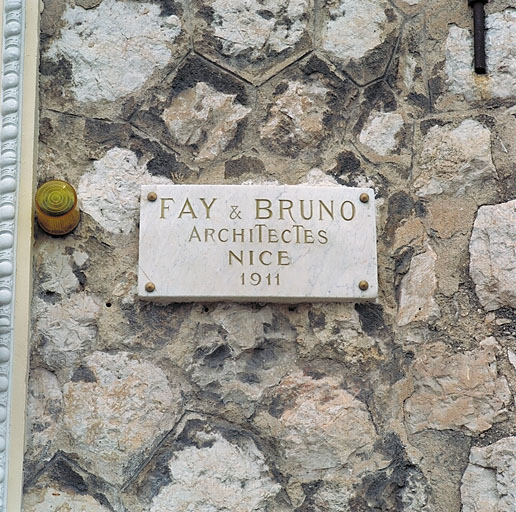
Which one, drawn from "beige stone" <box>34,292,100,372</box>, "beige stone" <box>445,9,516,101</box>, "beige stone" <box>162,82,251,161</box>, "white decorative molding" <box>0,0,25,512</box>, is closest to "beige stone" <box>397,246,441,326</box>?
"beige stone" <box>445,9,516,101</box>

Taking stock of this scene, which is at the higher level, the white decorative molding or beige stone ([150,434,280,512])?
the white decorative molding

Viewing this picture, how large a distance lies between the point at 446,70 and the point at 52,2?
106cm

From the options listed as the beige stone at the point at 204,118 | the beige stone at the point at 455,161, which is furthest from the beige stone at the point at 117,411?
the beige stone at the point at 455,161

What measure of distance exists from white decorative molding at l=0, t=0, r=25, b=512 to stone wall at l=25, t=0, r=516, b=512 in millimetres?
68

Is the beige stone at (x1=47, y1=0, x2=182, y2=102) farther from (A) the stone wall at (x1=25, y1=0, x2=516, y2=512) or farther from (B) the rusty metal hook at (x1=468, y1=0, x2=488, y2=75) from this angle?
(B) the rusty metal hook at (x1=468, y1=0, x2=488, y2=75)

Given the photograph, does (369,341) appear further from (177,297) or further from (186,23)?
(186,23)

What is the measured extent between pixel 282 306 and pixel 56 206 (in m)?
0.59

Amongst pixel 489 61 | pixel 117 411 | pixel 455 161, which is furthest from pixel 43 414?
pixel 489 61

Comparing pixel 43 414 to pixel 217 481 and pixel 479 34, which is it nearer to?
pixel 217 481

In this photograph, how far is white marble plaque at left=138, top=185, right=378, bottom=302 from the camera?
2.34m

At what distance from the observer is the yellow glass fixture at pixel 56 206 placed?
232 cm

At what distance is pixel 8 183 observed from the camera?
2.40 meters

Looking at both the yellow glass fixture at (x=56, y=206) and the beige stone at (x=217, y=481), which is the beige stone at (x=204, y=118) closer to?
the yellow glass fixture at (x=56, y=206)

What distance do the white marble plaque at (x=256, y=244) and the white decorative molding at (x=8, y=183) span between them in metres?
0.32
